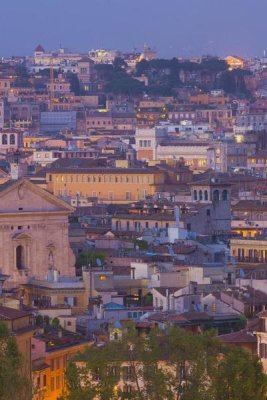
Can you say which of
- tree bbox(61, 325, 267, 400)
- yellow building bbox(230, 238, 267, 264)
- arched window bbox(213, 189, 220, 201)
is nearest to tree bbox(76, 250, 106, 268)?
yellow building bbox(230, 238, 267, 264)

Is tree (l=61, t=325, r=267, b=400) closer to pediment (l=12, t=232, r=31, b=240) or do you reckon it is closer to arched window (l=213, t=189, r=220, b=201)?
pediment (l=12, t=232, r=31, b=240)

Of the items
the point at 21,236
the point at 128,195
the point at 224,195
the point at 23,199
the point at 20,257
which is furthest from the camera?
the point at 128,195

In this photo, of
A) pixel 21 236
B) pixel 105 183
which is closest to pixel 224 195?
pixel 105 183

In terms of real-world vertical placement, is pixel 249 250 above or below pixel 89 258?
below

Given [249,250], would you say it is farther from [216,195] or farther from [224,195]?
[216,195]

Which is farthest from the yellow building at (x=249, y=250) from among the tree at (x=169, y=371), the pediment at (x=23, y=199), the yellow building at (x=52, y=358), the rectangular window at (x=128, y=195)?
the rectangular window at (x=128, y=195)

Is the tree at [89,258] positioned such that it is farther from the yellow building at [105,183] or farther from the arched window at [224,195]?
the yellow building at [105,183]
